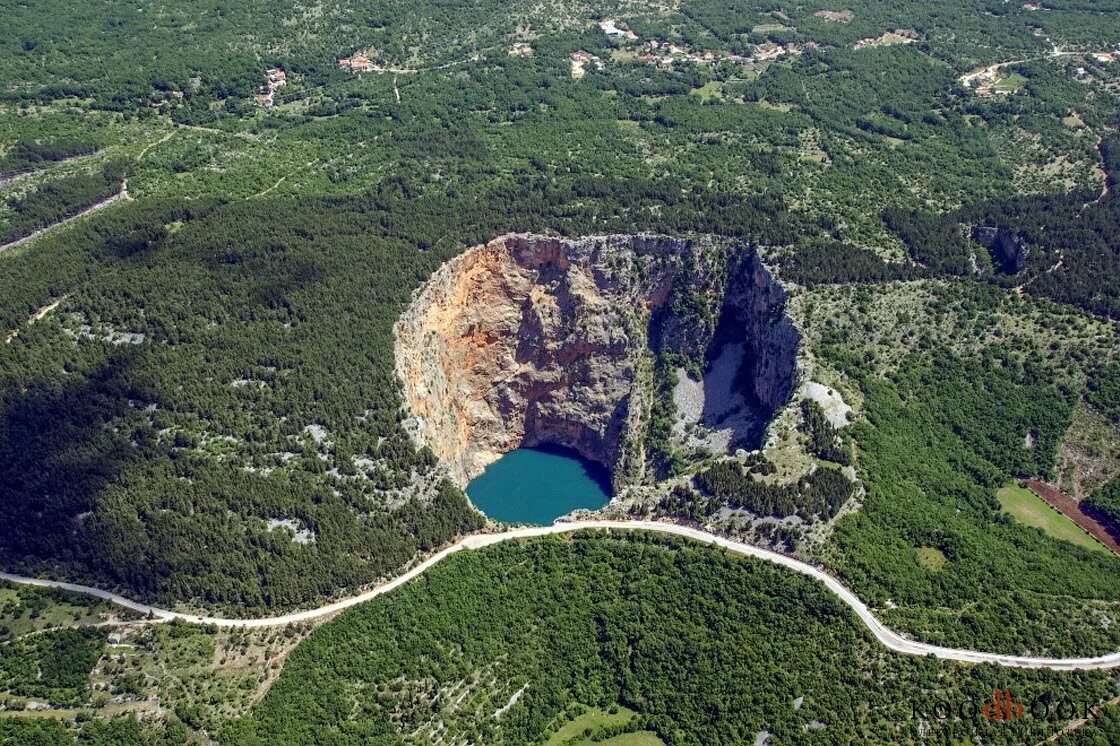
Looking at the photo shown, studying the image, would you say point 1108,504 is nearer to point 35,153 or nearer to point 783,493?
point 783,493

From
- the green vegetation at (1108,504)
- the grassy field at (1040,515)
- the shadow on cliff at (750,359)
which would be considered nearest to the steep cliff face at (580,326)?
the shadow on cliff at (750,359)

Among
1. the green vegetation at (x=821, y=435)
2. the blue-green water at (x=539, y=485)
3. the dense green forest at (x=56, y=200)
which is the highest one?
the dense green forest at (x=56, y=200)

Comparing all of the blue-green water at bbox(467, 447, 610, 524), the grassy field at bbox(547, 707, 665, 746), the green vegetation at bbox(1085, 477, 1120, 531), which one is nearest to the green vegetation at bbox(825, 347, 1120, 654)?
the green vegetation at bbox(1085, 477, 1120, 531)

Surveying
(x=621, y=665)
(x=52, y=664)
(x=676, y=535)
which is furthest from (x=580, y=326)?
(x=52, y=664)

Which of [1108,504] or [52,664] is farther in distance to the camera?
[1108,504]

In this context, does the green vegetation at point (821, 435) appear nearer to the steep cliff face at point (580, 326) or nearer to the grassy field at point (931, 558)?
the grassy field at point (931, 558)

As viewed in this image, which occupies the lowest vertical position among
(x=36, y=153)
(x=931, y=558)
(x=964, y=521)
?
(x=931, y=558)
